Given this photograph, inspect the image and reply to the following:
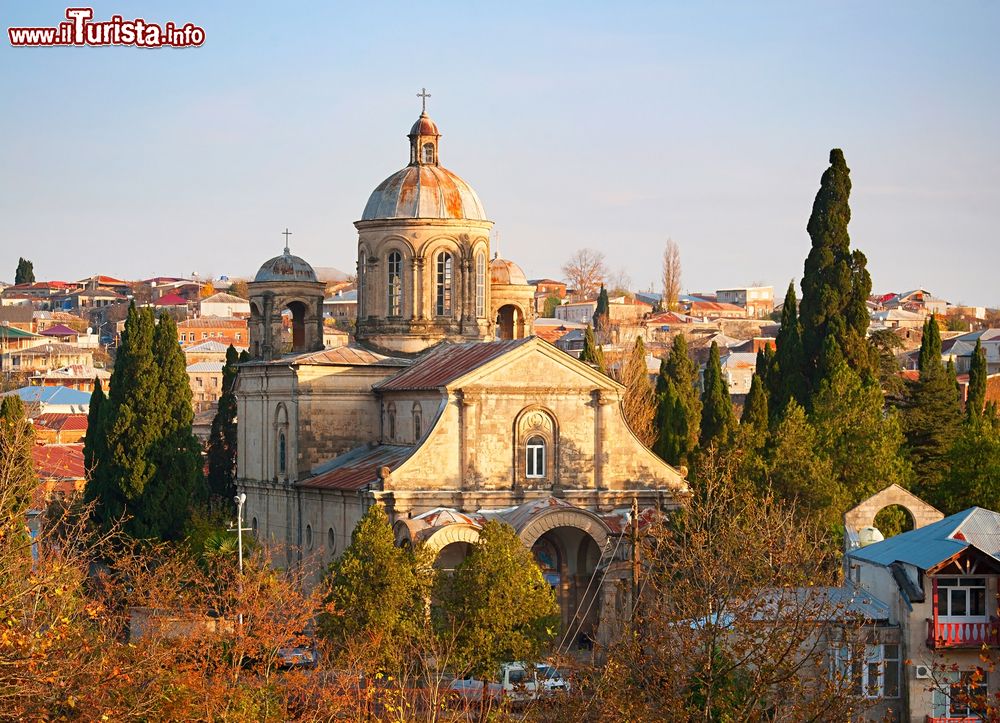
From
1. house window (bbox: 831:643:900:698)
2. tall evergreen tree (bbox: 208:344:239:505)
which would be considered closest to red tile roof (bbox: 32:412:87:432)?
tall evergreen tree (bbox: 208:344:239:505)

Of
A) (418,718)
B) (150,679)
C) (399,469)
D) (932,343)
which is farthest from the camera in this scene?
(932,343)

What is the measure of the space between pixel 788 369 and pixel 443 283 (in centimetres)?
1242

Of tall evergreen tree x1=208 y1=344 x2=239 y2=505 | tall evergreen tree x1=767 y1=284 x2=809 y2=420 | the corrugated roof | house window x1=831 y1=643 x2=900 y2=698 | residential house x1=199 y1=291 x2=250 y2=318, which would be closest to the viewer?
house window x1=831 y1=643 x2=900 y2=698

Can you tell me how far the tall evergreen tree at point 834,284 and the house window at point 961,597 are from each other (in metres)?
22.2

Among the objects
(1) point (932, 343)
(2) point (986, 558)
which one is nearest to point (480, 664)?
(2) point (986, 558)

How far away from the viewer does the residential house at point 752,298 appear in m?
182

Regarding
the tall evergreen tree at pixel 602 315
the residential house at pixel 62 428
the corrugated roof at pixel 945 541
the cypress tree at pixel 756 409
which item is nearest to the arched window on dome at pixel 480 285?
the cypress tree at pixel 756 409

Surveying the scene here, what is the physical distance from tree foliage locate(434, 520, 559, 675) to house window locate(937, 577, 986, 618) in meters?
7.87

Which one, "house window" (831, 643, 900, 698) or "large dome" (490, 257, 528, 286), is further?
"large dome" (490, 257, 528, 286)

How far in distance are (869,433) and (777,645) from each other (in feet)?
76.7

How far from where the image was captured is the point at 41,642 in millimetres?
22500

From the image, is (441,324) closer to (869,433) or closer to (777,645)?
(869,433)

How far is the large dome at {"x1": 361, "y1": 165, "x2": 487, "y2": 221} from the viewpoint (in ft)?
175

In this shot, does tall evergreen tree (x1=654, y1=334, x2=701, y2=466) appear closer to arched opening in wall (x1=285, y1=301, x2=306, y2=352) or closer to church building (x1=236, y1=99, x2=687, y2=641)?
church building (x1=236, y1=99, x2=687, y2=641)
